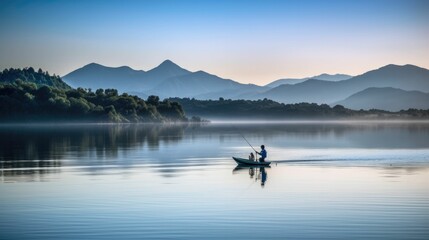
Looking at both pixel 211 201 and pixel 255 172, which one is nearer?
pixel 211 201

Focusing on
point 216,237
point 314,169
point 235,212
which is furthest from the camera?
point 314,169

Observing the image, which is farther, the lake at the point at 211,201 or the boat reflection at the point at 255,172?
the boat reflection at the point at 255,172

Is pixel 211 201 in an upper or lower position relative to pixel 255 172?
lower

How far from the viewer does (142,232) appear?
70.9ft

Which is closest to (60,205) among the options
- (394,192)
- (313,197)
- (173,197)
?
(173,197)

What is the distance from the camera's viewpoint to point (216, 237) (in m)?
20.9

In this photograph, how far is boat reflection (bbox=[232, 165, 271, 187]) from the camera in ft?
125

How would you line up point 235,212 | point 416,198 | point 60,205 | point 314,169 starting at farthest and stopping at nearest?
point 314,169, point 416,198, point 60,205, point 235,212

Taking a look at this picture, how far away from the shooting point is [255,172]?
4262 cm

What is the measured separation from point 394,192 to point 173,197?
11.4 meters

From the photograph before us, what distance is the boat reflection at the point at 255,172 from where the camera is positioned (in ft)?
125

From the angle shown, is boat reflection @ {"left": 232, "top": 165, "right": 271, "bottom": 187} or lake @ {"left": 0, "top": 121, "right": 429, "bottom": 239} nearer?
lake @ {"left": 0, "top": 121, "right": 429, "bottom": 239}

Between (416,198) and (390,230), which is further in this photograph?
(416,198)

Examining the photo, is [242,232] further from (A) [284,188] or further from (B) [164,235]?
(A) [284,188]
